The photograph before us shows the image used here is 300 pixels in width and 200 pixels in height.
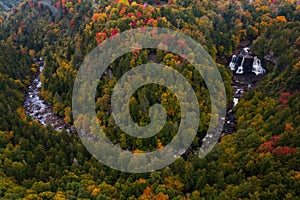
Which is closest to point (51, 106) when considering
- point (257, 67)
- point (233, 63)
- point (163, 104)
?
point (163, 104)

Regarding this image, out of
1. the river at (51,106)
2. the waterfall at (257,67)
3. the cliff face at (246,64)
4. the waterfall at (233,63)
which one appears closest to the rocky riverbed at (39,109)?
the river at (51,106)

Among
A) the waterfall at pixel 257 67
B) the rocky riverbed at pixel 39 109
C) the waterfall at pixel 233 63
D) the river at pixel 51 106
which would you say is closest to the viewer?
the river at pixel 51 106

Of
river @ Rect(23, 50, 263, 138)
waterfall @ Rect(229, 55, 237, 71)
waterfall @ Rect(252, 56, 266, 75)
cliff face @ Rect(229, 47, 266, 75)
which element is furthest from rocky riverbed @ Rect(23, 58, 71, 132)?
waterfall @ Rect(252, 56, 266, 75)

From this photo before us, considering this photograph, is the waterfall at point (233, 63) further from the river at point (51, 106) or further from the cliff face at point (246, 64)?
the river at point (51, 106)

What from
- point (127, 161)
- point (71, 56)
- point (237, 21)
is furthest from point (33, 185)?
point (237, 21)

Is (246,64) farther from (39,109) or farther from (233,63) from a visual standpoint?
(39,109)

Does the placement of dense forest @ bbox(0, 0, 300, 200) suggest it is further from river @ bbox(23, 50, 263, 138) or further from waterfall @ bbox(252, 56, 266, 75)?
river @ bbox(23, 50, 263, 138)

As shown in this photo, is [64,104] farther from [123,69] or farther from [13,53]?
[13,53]

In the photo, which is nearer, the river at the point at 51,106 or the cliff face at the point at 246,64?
the river at the point at 51,106

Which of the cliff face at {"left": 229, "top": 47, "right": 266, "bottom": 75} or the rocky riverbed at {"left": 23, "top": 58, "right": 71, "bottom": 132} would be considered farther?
the cliff face at {"left": 229, "top": 47, "right": 266, "bottom": 75}

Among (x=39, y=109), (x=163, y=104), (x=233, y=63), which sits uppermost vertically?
(x=233, y=63)
